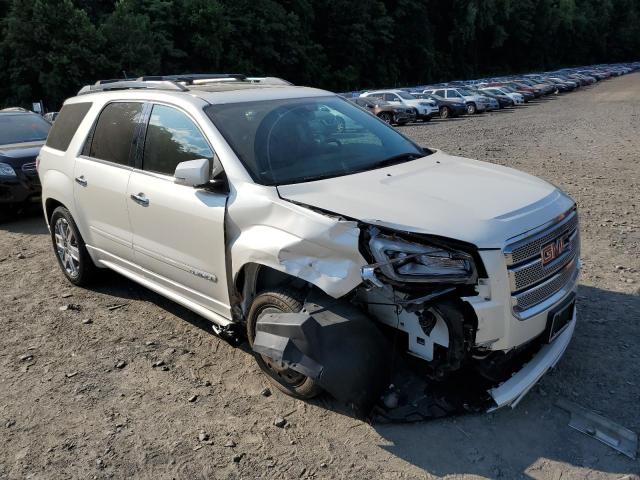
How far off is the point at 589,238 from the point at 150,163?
4.80 metres

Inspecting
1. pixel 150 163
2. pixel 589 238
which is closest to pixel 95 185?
pixel 150 163

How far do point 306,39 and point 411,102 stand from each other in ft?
94.0

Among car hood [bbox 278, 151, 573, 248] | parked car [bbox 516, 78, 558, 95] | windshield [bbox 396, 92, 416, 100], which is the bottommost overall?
parked car [bbox 516, 78, 558, 95]

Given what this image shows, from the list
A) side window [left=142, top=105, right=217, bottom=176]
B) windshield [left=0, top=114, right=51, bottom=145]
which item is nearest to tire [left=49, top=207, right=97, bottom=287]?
side window [left=142, top=105, right=217, bottom=176]

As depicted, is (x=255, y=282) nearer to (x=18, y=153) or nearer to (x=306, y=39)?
(x=18, y=153)

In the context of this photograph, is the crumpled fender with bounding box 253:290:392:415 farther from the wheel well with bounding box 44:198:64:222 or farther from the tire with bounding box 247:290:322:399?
the wheel well with bounding box 44:198:64:222

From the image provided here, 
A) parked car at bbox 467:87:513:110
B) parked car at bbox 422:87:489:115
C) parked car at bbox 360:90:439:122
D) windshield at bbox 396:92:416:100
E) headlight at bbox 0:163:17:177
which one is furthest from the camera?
parked car at bbox 467:87:513:110

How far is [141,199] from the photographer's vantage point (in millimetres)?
4352

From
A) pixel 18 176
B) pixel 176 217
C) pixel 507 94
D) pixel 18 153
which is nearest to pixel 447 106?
pixel 507 94

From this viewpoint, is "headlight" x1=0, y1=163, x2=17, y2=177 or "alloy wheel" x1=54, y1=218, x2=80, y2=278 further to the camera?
"headlight" x1=0, y1=163, x2=17, y2=177

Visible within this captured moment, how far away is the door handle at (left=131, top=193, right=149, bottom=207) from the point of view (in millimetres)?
4313

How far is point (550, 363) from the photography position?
3.48 m

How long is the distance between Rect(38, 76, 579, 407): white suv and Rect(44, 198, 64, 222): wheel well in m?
1.18

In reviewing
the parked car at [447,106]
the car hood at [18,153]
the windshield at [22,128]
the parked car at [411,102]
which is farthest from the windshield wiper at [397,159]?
the parked car at [447,106]
